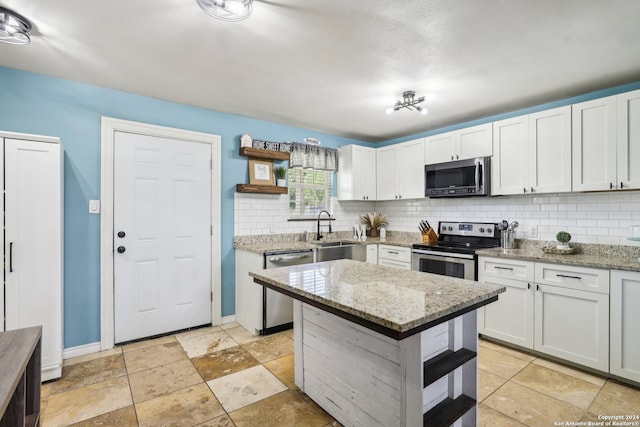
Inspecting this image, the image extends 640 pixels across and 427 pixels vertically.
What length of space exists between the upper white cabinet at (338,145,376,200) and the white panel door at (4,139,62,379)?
10.7ft

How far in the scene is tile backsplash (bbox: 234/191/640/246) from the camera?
285 cm

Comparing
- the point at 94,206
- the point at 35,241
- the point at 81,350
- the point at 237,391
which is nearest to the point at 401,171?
the point at 237,391

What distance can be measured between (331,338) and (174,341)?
2.01 meters

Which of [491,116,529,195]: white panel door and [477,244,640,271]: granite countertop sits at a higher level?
[491,116,529,195]: white panel door

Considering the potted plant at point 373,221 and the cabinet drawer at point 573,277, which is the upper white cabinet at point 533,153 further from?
the potted plant at point 373,221

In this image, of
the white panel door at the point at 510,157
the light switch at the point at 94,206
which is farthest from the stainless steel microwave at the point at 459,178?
the light switch at the point at 94,206

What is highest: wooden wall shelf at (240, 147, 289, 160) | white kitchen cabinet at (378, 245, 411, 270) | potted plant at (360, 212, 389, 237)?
wooden wall shelf at (240, 147, 289, 160)

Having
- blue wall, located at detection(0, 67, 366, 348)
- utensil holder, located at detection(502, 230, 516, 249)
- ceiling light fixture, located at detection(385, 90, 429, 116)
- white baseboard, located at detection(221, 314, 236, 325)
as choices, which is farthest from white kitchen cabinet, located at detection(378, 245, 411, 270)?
blue wall, located at detection(0, 67, 366, 348)

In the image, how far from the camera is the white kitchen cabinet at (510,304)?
280cm

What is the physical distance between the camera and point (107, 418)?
195cm

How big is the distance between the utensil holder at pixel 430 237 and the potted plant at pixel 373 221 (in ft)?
2.90

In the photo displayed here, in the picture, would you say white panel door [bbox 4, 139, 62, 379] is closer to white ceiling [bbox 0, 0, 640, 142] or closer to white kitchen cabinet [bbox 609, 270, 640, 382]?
white ceiling [bbox 0, 0, 640, 142]

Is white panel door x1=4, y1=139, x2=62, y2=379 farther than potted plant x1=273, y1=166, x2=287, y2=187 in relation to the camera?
No

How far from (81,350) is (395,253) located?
3.38 m
